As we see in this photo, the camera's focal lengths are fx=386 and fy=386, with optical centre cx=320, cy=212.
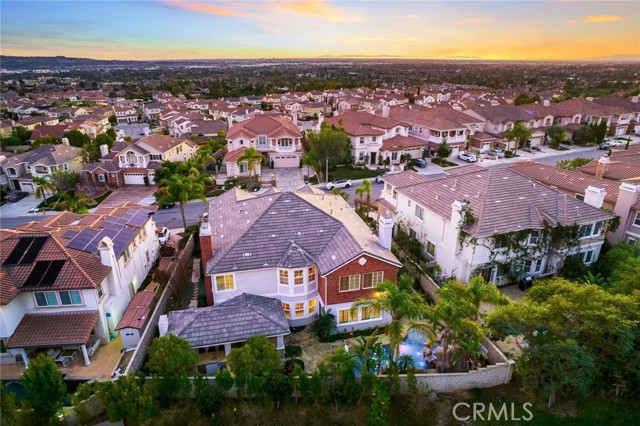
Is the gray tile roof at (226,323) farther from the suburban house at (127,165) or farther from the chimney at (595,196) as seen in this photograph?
the suburban house at (127,165)

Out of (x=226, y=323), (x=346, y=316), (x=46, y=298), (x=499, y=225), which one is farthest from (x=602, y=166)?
(x=46, y=298)

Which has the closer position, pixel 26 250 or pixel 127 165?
pixel 26 250

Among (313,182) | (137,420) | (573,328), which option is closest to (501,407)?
(573,328)

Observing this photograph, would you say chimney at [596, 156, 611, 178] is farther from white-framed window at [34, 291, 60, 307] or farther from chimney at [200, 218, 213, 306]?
white-framed window at [34, 291, 60, 307]

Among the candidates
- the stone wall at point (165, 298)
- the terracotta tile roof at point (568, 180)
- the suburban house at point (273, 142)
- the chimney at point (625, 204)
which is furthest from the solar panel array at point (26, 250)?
the chimney at point (625, 204)

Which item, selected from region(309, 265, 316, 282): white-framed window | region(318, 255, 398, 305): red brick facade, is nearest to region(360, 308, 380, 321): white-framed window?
region(318, 255, 398, 305): red brick facade

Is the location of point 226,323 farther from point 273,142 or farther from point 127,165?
point 273,142
